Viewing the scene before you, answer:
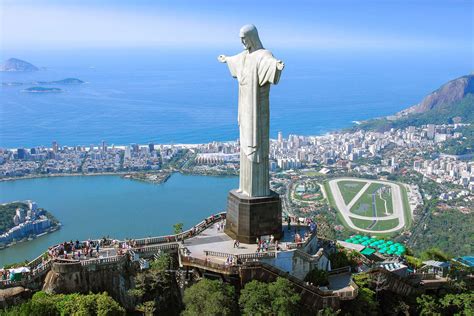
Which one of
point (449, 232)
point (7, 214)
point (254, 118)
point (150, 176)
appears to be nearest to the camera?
point (254, 118)

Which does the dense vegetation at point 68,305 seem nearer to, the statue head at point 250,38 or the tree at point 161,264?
the tree at point 161,264

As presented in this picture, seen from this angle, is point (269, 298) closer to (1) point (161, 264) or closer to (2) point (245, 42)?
(1) point (161, 264)

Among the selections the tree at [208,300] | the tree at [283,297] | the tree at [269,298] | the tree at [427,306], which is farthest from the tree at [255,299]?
the tree at [427,306]

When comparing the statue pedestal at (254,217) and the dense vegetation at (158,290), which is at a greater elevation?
the statue pedestal at (254,217)

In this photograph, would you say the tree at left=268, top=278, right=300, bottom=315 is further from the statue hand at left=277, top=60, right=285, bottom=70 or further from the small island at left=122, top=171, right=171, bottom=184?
the small island at left=122, top=171, right=171, bottom=184

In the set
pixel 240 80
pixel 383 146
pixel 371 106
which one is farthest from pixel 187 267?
pixel 371 106

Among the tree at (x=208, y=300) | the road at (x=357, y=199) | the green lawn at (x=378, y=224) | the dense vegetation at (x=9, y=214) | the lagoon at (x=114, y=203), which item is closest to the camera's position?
the tree at (x=208, y=300)

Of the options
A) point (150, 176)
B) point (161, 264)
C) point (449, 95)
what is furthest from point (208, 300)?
point (449, 95)
